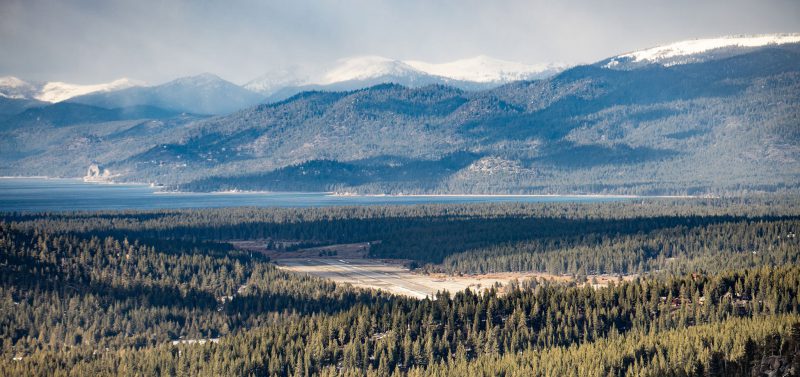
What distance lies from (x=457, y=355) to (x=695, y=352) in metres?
30.5

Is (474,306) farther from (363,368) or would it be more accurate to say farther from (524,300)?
(363,368)

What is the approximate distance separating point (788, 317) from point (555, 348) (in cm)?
2698

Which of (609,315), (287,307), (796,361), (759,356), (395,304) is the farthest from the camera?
(287,307)

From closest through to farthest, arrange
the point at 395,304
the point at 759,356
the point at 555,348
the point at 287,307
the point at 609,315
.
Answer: the point at 759,356, the point at 555,348, the point at 609,315, the point at 395,304, the point at 287,307

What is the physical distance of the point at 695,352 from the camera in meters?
134

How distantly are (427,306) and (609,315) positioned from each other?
24.7m

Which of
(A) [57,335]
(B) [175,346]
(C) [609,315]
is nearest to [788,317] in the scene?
(C) [609,315]

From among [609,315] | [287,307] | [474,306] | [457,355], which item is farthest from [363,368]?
[287,307]

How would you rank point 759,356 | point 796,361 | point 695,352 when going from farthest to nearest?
point 695,352 → point 759,356 → point 796,361

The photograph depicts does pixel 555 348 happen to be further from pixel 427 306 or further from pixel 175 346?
pixel 175 346

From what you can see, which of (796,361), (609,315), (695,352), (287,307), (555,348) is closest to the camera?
(796,361)

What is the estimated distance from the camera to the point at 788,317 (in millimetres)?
140625

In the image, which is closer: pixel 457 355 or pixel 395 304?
pixel 457 355

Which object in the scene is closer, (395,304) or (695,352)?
(695,352)
